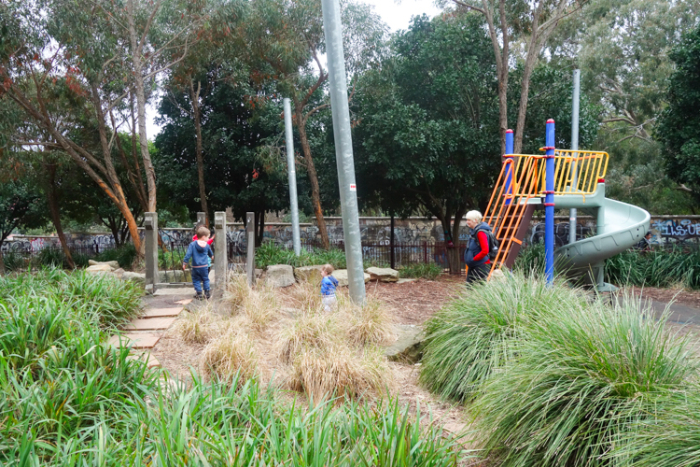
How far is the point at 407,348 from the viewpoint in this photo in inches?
220

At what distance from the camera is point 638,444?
248 centimetres

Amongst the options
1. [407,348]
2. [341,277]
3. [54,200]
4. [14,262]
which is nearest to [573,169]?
[341,277]

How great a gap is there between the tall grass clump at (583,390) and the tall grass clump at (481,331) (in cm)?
66

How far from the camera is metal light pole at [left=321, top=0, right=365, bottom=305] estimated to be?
6.77m

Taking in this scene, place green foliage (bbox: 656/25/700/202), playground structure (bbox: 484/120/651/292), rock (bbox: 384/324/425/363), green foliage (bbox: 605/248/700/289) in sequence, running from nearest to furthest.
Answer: rock (bbox: 384/324/425/363), playground structure (bbox: 484/120/651/292), green foliage (bbox: 605/248/700/289), green foliage (bbox: 656/25/700/202)

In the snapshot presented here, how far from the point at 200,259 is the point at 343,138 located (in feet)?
9.64

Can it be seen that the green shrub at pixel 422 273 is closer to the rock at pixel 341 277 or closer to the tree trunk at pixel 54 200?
the rock at pixel 341 277

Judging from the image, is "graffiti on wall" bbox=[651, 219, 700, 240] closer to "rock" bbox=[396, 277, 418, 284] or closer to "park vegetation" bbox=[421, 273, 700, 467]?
"rock" bbox=[396, 277, 418, 284]

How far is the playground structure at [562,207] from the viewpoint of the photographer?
8.52m

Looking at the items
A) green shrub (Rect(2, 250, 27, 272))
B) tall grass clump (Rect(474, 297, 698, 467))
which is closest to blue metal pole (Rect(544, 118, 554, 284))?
tall grass clump (Rect(474, 297, 698, 467))

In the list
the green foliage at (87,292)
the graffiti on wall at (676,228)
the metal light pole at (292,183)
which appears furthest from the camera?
the graffiti on wall at (676,228)

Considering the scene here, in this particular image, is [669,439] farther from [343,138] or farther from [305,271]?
[305,271]

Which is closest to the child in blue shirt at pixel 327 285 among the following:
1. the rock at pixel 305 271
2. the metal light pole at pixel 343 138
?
the metal light pole at pixel 343 138

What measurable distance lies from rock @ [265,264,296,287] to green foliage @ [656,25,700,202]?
9.93m
